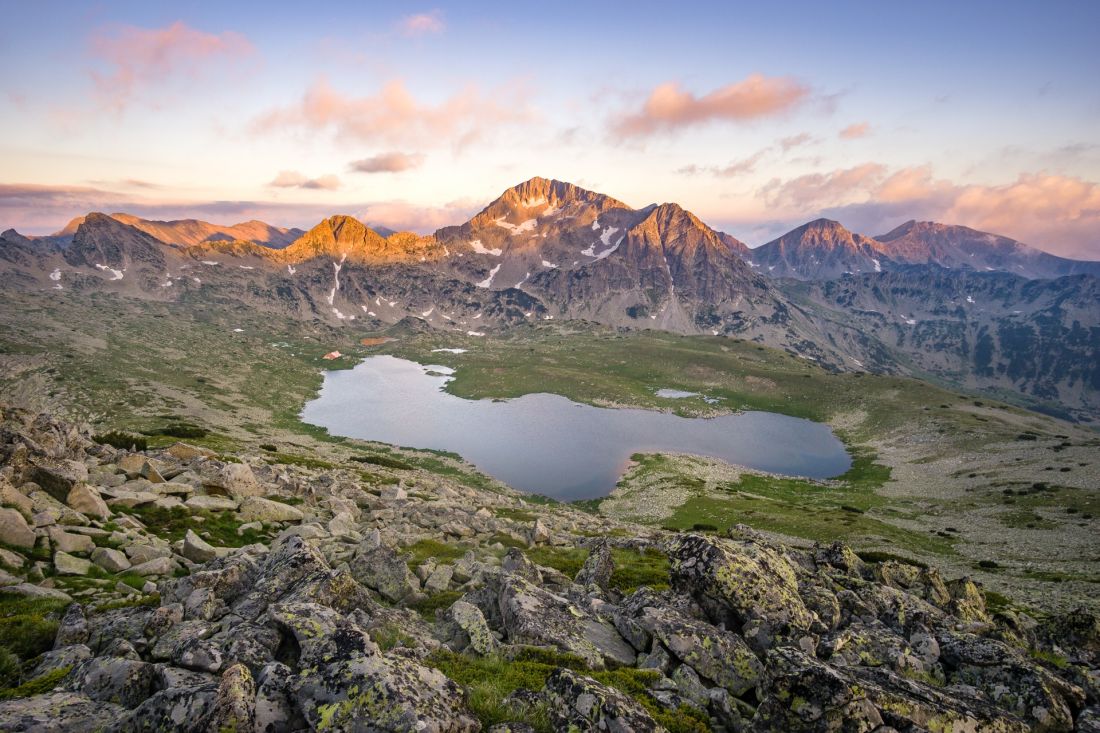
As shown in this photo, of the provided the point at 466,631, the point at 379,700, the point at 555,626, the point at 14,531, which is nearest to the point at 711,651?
the point at 555,626

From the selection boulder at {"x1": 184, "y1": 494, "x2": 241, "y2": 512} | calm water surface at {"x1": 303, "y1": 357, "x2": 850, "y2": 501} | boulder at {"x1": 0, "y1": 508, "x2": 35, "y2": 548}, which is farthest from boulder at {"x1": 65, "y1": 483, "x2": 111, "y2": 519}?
calm water surface at {"x1": 303, "y1": 357, "x2": 850, "y2": 501}

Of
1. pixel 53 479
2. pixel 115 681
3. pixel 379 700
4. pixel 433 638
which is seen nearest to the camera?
pixel 379 700

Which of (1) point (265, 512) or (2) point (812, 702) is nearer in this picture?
(2) point (812, 702)

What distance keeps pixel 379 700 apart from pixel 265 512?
24.7m

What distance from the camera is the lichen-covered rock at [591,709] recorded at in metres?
9.89

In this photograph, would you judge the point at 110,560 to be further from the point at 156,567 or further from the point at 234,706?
the point at 234,706

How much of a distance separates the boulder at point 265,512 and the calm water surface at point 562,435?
63.9m

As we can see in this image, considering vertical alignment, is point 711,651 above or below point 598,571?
above

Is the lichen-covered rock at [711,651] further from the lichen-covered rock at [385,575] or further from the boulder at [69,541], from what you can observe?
the boulder at [69,541]

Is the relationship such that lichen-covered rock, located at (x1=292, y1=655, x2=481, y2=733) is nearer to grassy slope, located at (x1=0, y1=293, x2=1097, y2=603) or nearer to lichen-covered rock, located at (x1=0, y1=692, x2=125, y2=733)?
lichen-covered rock, located at (x1=0, y1=692, x2=125, y2=733)

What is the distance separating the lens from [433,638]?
15242 mm

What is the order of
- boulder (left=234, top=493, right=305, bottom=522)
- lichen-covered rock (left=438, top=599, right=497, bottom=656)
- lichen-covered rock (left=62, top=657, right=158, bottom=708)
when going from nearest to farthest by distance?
lichen-covered rock (left=62, top=657, right=158, bottom=708) → lichen-covered rock (left=438, top=599, right=497, bottom=656) → boulder (left=234, top=493, right=305, bottom=522)

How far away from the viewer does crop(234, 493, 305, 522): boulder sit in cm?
2884

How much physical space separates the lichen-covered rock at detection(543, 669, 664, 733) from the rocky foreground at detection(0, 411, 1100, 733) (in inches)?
2.2
